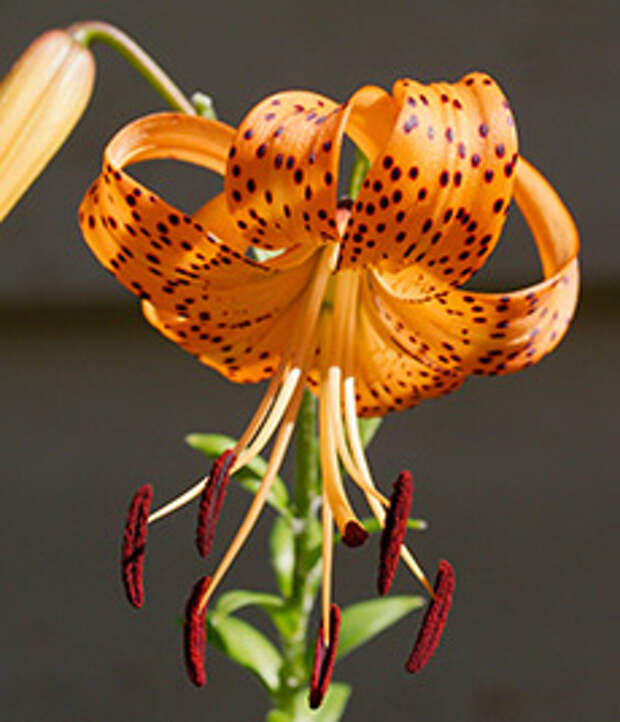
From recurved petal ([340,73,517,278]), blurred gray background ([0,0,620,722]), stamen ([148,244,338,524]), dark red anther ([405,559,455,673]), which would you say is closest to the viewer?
recurved petal ([340,73,517,278])

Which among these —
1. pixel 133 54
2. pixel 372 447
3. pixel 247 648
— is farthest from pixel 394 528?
pixel 372 447

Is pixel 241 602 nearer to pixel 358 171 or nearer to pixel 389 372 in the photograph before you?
pixel 389 372

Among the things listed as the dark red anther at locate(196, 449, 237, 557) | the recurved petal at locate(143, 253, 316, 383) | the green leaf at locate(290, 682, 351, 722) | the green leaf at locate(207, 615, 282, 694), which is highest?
the recurved petal at locate(143, 253, 316, 383)

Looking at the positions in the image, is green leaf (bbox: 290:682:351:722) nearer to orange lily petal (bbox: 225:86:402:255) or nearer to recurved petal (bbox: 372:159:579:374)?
recurved petal (bbox: 372:159:579:374)

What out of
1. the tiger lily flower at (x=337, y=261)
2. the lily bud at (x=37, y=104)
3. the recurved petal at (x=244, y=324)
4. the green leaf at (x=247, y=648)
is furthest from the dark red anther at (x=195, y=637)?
the lily bud at (x=37, y=104)

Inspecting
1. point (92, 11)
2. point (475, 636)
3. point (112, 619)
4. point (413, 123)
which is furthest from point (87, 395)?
point (413, 123)

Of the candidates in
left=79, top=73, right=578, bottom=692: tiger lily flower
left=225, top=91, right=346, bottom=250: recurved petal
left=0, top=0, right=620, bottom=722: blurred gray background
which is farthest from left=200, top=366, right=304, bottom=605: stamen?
left=0, top=0, right=620, bottom=722: blurred gray background
